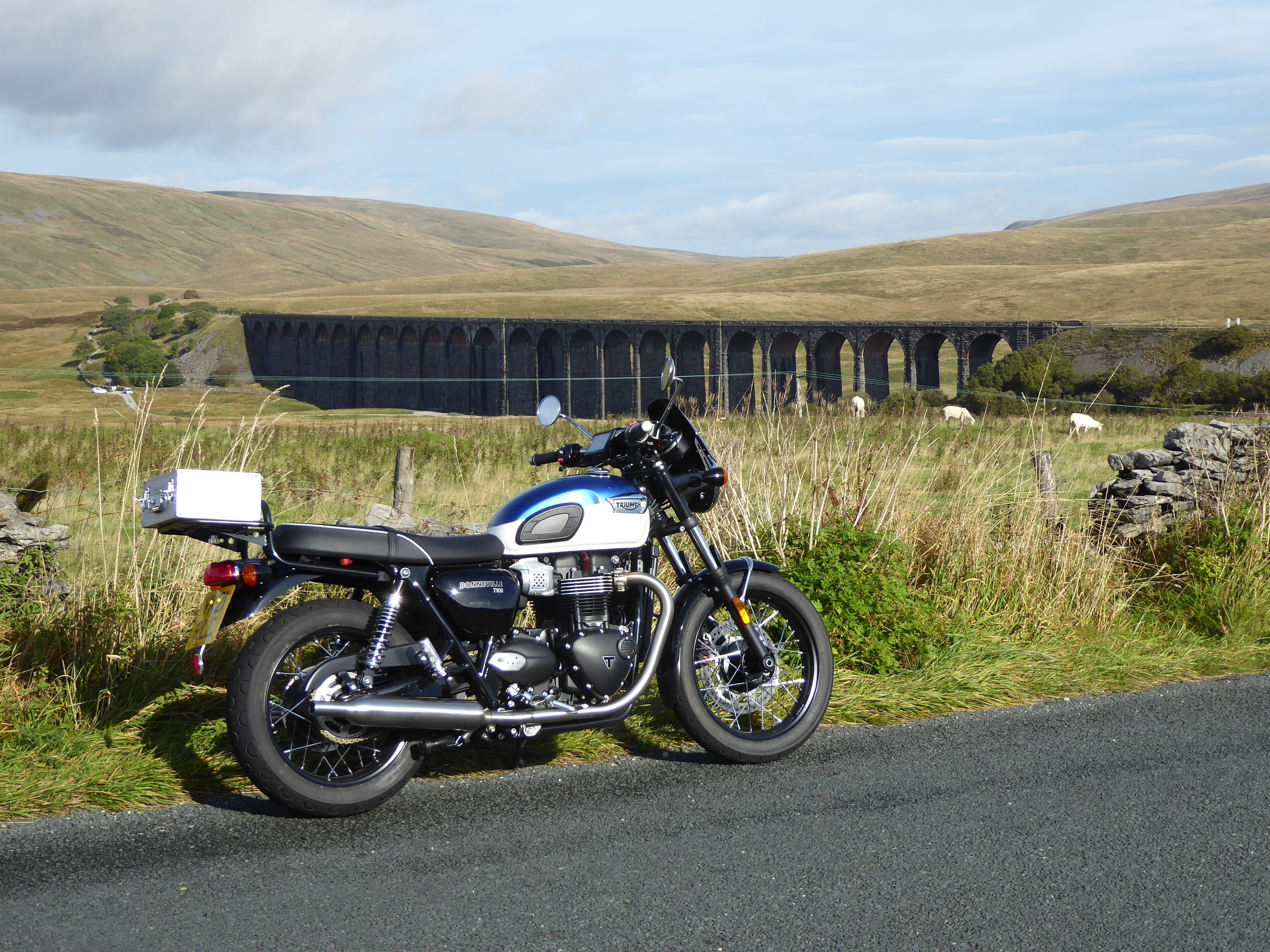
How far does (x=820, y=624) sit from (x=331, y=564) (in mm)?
1821

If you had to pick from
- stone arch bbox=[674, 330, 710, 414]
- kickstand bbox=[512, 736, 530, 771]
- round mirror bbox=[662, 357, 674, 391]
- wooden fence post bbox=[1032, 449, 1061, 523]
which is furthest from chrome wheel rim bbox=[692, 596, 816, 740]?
stone arch bbox=[674, 330, 710, 414]

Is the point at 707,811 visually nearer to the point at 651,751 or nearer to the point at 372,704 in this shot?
the point at 651,751

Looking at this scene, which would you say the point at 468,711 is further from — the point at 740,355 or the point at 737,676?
the point at 740,355

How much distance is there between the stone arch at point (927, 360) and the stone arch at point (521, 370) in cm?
2432

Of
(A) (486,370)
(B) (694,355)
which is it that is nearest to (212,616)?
(B) (694,355)

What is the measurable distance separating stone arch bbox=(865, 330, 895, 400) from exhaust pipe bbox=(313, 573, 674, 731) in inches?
2312

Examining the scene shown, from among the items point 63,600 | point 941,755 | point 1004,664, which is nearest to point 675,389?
point 941,755

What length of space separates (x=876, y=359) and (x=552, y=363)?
20763mm

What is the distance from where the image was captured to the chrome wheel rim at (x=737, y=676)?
412 centimetres

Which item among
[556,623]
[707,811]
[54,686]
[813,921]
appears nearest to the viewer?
[813,921]

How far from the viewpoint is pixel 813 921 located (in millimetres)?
2760

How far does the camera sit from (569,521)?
12.2ft

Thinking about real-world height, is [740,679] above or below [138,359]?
below

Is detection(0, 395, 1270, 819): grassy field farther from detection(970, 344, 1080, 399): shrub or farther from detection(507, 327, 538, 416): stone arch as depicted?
detection(507, 327, 538, 416): stone arch
